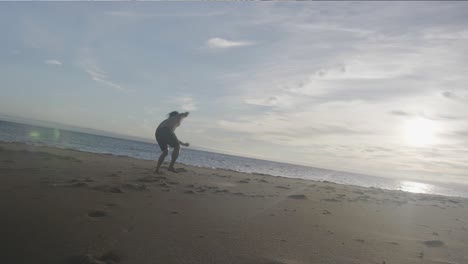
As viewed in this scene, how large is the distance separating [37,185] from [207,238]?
3155 mm

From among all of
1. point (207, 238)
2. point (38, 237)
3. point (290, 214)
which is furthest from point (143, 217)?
point (290, 214)

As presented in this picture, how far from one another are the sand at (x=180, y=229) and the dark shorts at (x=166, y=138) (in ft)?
9.98

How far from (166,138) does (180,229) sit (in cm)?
592

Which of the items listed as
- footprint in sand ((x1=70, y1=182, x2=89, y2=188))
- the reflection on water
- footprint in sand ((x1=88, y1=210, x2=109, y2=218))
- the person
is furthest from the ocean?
footprint in sand ((x1=88, y1=210, x2=109, y2=218))

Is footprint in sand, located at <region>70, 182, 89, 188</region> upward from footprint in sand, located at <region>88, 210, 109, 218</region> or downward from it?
upward

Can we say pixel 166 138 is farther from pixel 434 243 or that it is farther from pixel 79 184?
pixel 434 243

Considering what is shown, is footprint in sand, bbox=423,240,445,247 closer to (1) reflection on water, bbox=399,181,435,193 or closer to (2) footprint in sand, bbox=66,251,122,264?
(2) footprint in sand, bbox=66,251,122,264

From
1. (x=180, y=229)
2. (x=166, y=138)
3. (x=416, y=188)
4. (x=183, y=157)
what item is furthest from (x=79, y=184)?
(x=416, y=188)

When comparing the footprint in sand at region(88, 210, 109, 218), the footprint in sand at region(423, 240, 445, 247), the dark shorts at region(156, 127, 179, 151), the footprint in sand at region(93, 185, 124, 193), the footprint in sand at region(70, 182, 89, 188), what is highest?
the dark shorts at region(156, 127, 179, 151)

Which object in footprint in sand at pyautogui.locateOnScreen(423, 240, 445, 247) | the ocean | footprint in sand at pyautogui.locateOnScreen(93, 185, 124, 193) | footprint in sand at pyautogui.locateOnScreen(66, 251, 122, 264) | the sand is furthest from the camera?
the ocean

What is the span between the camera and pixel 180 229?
380 centimetres

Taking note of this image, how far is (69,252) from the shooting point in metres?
2.78

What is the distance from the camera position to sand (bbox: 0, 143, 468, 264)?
296 centimetres

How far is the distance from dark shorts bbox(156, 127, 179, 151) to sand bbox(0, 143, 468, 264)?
304 centimetres
